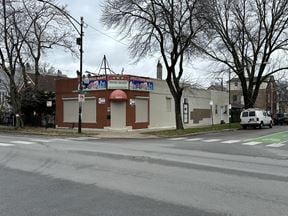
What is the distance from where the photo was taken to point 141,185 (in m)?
9.36

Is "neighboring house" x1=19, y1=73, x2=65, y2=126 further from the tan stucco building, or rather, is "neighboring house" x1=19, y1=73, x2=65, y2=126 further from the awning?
the awning

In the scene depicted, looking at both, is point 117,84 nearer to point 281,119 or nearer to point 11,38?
point 11,38

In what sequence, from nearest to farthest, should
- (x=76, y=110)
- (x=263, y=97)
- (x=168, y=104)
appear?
(x=76, y=110)
(x=168, y=104)
(x=263, y=97)

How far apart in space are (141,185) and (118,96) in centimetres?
2462

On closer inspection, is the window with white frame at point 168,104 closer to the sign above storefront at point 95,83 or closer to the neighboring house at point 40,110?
the sign above storefront at point 95,83

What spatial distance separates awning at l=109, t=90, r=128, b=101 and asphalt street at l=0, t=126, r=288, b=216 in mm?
18967

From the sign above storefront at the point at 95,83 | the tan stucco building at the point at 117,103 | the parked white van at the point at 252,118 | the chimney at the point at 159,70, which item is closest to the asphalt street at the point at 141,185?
the tan stucco building at the point at 117,103

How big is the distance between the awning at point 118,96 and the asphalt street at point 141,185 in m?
19.0

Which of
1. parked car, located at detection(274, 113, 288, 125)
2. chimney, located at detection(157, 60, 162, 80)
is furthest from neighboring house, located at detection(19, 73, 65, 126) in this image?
parked car, located at detection(274, 113, 288, 125)

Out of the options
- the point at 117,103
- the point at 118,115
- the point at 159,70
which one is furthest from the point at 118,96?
the point at 159,70

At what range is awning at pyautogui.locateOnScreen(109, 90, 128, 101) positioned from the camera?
33.8 metres

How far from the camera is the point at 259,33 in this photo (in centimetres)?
4794

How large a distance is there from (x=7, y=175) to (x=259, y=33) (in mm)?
42006

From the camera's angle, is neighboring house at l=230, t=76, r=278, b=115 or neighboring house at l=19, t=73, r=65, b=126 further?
neighboring house at l=230, t=76, r=278, b=115
